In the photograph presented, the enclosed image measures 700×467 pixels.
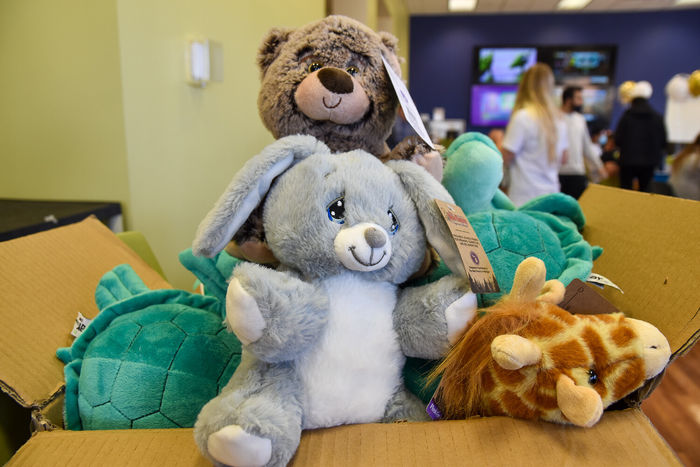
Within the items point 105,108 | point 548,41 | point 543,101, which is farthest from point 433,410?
point 548,41

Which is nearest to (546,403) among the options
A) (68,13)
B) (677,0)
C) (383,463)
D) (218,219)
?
(383,463)

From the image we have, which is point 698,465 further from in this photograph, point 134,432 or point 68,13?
point 68,13

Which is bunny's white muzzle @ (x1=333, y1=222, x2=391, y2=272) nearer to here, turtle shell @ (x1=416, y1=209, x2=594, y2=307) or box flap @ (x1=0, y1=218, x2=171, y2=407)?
turtle shell @ (x1=416, y1=209, x2=594, y2=307)

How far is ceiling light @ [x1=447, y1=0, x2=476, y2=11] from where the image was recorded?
6.21 m

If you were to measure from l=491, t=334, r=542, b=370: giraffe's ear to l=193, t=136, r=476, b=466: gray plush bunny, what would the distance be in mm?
58

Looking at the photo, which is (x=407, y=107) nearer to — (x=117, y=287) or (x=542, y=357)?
(x=542, y=357)

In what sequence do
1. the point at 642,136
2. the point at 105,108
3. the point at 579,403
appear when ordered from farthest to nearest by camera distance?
the point at 642,136, the point at 105,108, the point at 579,403

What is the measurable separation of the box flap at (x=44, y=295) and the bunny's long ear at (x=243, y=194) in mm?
306

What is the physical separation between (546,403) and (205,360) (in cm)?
43

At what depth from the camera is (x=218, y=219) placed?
54cm

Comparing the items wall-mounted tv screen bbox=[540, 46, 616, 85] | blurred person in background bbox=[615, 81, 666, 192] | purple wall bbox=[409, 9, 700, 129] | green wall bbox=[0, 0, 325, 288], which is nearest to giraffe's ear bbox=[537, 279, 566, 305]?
green wall bbox=[0, 0, 325, 288]

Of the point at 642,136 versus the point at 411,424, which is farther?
the point at 642,136

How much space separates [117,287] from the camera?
0.78 m

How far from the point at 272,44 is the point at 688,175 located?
2.31m
